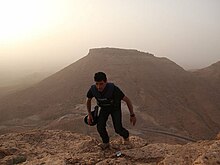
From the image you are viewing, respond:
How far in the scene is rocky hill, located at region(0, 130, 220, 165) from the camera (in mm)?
4781

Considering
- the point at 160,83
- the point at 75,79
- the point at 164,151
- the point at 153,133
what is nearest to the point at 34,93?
the point at 75,79

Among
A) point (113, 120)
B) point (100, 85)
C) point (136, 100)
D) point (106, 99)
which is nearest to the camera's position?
point (100, 85)

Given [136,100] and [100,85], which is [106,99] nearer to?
[100,85]

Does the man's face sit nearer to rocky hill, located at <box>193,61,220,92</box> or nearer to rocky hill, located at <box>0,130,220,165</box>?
rocky hill, located at <box>0,130,220,165</box>

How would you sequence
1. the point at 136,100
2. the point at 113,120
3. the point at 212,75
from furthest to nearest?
the point at 212,75 < the point at 136,100 < the point at 113,120

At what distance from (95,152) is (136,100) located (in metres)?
30.8

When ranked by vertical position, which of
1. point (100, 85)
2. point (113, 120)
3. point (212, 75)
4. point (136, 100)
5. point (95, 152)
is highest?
point (100, 85)

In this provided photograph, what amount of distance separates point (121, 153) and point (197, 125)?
27185 millimetres

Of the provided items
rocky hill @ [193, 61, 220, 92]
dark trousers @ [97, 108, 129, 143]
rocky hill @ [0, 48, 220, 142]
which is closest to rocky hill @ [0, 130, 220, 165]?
dark trousers @ [97, 108, 129, 143]

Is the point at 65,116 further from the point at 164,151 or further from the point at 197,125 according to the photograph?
the point at 164,151

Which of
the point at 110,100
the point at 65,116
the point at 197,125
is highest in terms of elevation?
the point at 110,100

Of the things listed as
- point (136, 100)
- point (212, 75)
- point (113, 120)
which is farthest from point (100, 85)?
point (212, 75)

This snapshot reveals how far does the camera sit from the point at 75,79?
45.7 meters

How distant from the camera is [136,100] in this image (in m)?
36.7
